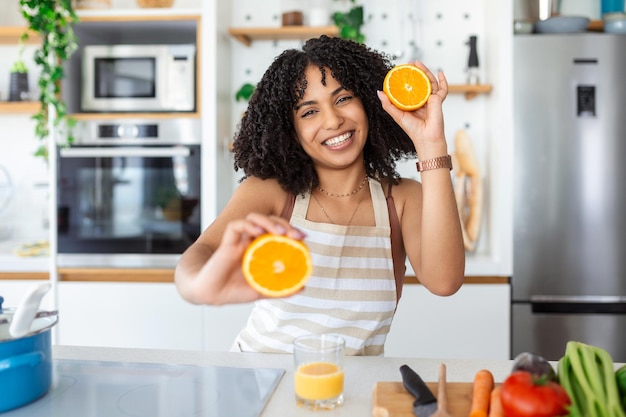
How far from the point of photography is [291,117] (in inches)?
62.2

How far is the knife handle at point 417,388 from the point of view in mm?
1035

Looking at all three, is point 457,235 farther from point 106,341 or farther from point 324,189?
point 106,341

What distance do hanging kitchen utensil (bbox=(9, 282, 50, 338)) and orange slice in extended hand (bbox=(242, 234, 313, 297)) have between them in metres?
0.39

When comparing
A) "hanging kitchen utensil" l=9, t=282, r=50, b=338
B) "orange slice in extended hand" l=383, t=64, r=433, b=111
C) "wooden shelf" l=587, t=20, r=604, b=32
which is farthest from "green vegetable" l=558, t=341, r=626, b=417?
"wooden shelf" l=587, t=20, r=604, b=32

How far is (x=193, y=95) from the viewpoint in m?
2.84

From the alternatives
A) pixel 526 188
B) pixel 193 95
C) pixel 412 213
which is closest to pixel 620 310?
pixel 526 188

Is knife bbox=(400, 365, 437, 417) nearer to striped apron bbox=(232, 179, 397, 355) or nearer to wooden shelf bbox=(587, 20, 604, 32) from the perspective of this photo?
striped apron bbox=(232, 179, 397, 355)

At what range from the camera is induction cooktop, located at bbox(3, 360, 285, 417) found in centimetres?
109

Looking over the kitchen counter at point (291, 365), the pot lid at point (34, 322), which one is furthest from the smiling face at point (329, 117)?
the pot lid at point (34, 322)

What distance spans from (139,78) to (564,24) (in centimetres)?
194

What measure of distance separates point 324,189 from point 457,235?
0.41m

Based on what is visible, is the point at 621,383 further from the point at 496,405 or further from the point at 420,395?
the point at 420,395

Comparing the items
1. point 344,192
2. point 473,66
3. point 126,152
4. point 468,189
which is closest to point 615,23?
point 473,66

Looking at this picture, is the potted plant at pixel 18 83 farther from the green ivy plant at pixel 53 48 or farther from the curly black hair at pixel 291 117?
the curly black hair at pixel 291 117
